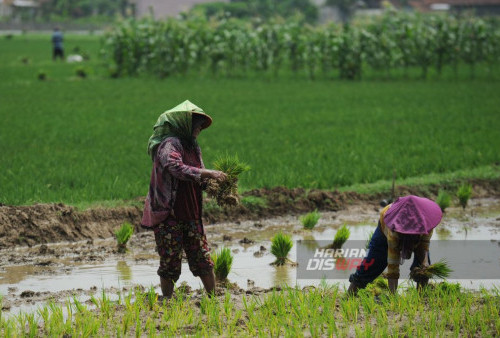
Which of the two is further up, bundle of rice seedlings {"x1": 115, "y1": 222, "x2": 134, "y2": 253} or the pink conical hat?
the pink conical hat

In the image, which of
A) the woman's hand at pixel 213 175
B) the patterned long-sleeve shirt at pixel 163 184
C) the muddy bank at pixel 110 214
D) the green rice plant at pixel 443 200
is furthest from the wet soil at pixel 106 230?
the woman's hand at pixel 213 175

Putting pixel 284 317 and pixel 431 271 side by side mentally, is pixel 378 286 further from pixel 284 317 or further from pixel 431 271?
pixel 284 317

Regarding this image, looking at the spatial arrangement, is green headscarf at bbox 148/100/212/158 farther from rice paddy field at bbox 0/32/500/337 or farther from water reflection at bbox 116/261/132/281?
water reflection at bbox 116/261/132/281

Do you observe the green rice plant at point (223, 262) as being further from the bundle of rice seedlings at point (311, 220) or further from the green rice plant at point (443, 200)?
the green rice plant at point (443, 200)

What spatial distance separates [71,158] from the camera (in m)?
11.0

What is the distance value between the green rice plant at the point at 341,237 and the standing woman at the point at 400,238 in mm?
1621

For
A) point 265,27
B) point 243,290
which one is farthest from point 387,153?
point 265,27

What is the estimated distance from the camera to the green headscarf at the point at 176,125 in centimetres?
538

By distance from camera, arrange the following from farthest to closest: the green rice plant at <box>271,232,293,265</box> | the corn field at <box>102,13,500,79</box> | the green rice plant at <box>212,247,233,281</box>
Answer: the corn field at <box>102,13,500,79</box> < the green rice plant at <box>271,232,293,265</box> < the green rice plant at <box>212,247,233,281</box>

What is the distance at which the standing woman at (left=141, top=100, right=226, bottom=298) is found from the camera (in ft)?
17.5

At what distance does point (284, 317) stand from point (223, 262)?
1.22 meters

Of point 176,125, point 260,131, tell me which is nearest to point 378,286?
point 176,125

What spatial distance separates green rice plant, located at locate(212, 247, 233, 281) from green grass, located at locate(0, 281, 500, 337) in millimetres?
680

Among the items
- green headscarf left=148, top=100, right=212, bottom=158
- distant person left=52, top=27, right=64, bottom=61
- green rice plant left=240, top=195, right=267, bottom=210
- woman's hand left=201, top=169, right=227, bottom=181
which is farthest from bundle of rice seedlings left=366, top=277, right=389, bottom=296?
distant person left=52, top=27, right=64, bottom=61
